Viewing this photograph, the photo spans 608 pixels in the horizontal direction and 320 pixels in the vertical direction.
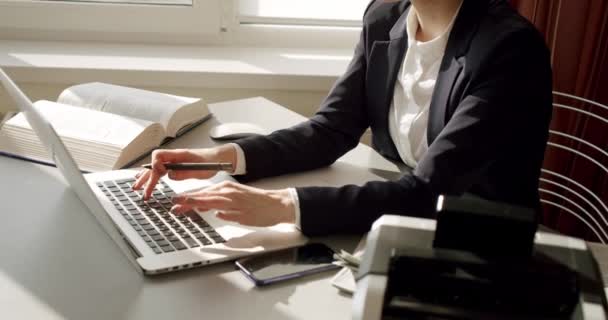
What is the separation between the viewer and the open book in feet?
4.87

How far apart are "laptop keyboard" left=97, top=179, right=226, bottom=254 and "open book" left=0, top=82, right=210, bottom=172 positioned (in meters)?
0.12

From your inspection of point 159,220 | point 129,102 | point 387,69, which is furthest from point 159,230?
point 387,69

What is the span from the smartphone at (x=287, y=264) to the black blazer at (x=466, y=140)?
0.06m

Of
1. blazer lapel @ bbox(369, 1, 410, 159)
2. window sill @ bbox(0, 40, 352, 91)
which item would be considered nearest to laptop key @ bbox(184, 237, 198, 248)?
blazer lapel @ bbox(369, 1, 410, 159)

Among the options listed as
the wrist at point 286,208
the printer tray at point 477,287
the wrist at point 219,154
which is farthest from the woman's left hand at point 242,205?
the printer tray at point 477,287

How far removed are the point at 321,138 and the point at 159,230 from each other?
0.50 m

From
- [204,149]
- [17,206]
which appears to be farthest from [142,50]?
[17,206]

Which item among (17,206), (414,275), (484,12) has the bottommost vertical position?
(17,206)

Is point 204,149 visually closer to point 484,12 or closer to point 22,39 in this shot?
point 484,12

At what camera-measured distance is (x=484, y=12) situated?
1475 mm

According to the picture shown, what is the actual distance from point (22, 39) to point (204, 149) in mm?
1159

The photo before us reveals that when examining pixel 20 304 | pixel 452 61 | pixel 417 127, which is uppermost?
pixel 452 61

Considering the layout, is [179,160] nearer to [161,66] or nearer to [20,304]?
[20,304]

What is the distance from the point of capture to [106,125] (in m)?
1.55
